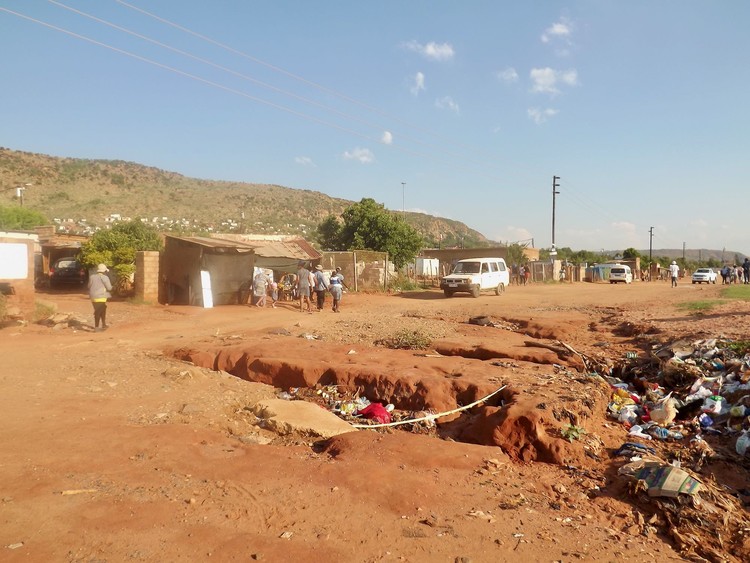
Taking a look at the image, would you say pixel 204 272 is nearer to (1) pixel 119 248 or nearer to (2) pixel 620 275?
(1) pixel 119 248

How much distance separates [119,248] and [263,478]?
17.8m

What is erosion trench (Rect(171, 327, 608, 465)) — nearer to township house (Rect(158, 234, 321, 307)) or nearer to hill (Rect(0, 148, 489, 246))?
township house (Rect(158, 234, 321, 307))

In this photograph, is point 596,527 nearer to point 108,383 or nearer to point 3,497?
point 3,497

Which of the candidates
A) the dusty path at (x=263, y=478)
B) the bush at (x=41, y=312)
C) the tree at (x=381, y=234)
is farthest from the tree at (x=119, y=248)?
the tree at (x=381, y=234)

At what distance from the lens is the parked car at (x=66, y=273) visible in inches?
858

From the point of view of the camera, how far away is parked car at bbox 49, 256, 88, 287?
21.8 m

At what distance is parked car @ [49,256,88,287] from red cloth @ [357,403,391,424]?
1914 cm

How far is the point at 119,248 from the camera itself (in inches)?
780

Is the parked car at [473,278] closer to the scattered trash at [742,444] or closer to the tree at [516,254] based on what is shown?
the scattered trash at [742,444]

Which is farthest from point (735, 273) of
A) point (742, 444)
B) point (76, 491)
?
point (76, 491)

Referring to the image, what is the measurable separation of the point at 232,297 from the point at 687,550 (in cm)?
1650

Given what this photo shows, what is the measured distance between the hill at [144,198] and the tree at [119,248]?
21.9 metres

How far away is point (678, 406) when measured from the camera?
7.11 metres

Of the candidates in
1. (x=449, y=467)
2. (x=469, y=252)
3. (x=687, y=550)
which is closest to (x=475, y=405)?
(x=449, y=467)
